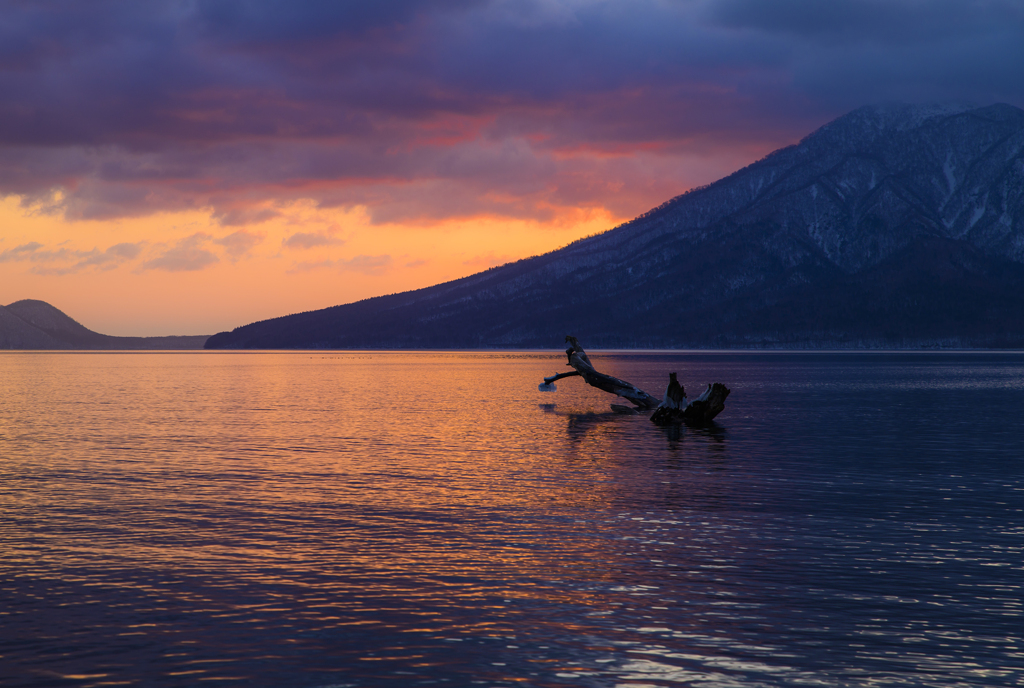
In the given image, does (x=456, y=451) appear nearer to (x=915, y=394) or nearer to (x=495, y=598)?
(x=495, y=598)

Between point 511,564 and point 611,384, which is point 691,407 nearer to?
point 611,384

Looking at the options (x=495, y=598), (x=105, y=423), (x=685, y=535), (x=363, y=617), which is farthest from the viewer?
(x=105, y=423)

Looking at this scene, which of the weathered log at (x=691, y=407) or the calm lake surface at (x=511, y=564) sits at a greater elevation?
the weathered log at (x=691, y=407)

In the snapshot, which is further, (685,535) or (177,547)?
(685,535)

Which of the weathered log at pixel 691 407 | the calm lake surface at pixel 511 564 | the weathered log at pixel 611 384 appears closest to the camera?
the calm lake surface at pixel 511 564

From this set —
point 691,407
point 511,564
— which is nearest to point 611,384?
point 691,407

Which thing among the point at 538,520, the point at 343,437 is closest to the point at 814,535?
the point at 538,520

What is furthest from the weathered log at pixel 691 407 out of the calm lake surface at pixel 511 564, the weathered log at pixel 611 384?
the calm lake surface at pixel 511 564

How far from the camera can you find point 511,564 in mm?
21547

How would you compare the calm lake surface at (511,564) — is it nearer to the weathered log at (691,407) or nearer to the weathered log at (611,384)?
the weathered log at (691,407)

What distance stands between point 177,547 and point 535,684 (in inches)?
514

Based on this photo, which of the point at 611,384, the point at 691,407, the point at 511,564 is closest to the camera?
the point at 511,564

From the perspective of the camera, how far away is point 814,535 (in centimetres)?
2491

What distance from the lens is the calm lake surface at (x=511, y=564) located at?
14953 millimetres
